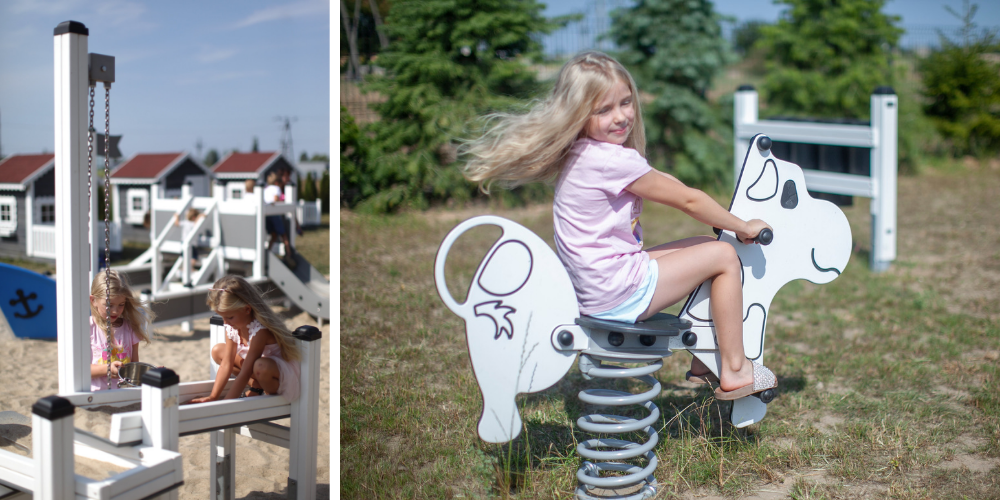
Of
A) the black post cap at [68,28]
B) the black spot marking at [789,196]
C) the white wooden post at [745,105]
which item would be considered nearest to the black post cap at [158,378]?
the black post cap at [68,28]

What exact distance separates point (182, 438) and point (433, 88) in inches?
258

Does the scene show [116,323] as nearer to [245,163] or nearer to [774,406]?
[774,406]

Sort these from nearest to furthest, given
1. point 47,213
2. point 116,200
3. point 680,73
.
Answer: point 47,213 < point 116,200 < point 680,73

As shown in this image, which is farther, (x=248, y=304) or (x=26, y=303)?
(x=26, y=303)

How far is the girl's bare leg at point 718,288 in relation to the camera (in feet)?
7.72

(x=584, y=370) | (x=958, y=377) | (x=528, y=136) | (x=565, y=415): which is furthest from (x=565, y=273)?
(x=958, y=377)

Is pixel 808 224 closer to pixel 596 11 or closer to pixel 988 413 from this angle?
pixel 988 413

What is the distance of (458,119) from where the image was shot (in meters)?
9.25

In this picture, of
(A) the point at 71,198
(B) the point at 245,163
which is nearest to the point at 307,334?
(A) the point at 71,198

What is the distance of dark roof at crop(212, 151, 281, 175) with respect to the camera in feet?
25.9

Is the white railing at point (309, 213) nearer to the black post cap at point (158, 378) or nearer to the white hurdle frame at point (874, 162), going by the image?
the white hurdle frame at point (874, 162)

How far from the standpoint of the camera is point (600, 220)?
2.27 m

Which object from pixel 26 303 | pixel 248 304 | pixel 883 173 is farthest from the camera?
pixel 883 173

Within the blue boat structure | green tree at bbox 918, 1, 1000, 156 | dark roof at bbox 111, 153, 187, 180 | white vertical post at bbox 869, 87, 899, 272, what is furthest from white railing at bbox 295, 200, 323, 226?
green tree at bbox 918, 1, 1000, 156
